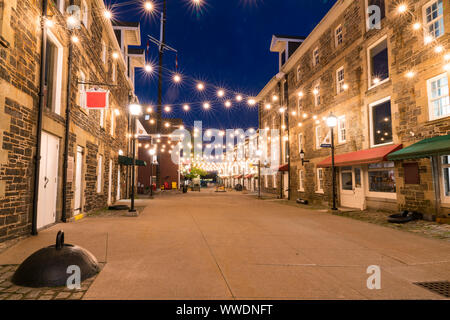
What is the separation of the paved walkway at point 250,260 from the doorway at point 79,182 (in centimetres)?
254

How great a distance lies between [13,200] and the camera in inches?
255

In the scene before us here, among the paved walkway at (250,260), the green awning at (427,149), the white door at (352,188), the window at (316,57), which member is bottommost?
the paved walkway at (250,260)

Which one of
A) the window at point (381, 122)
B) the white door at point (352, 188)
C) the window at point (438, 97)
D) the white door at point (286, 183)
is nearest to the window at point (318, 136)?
the white door at point (352, 188)

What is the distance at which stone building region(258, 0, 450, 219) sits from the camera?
1007 centimetres

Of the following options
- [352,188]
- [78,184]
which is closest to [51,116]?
[78,184]

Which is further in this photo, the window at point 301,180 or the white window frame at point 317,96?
the window at point 301,180

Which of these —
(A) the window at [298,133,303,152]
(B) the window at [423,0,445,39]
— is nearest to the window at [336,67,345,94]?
(A) the window at [298,133,303,152]

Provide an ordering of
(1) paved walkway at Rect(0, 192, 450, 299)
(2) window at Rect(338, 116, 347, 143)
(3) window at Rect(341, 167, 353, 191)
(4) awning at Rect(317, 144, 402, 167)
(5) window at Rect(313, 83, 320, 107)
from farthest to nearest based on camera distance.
A: (5) window at Rect(313, 83, 320, 107) → (2) window at Rect(338, 116, 347, 143) → (3) window at Rect(341, 167, 353, 191) → (4) awning at Rect(317, 144, 402, 167) → (1) paved walkway at Rect(0, 192, 450, 299)

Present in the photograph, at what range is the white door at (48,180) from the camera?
26.7 feet

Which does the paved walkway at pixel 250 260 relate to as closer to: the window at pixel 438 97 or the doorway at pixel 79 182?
the doorway at pixel 79 182

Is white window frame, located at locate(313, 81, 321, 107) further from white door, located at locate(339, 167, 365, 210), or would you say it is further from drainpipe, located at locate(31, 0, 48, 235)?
drainpipe, located at locate(31, 0, 48, 235)

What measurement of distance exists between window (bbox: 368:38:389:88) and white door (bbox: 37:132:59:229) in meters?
13.6
